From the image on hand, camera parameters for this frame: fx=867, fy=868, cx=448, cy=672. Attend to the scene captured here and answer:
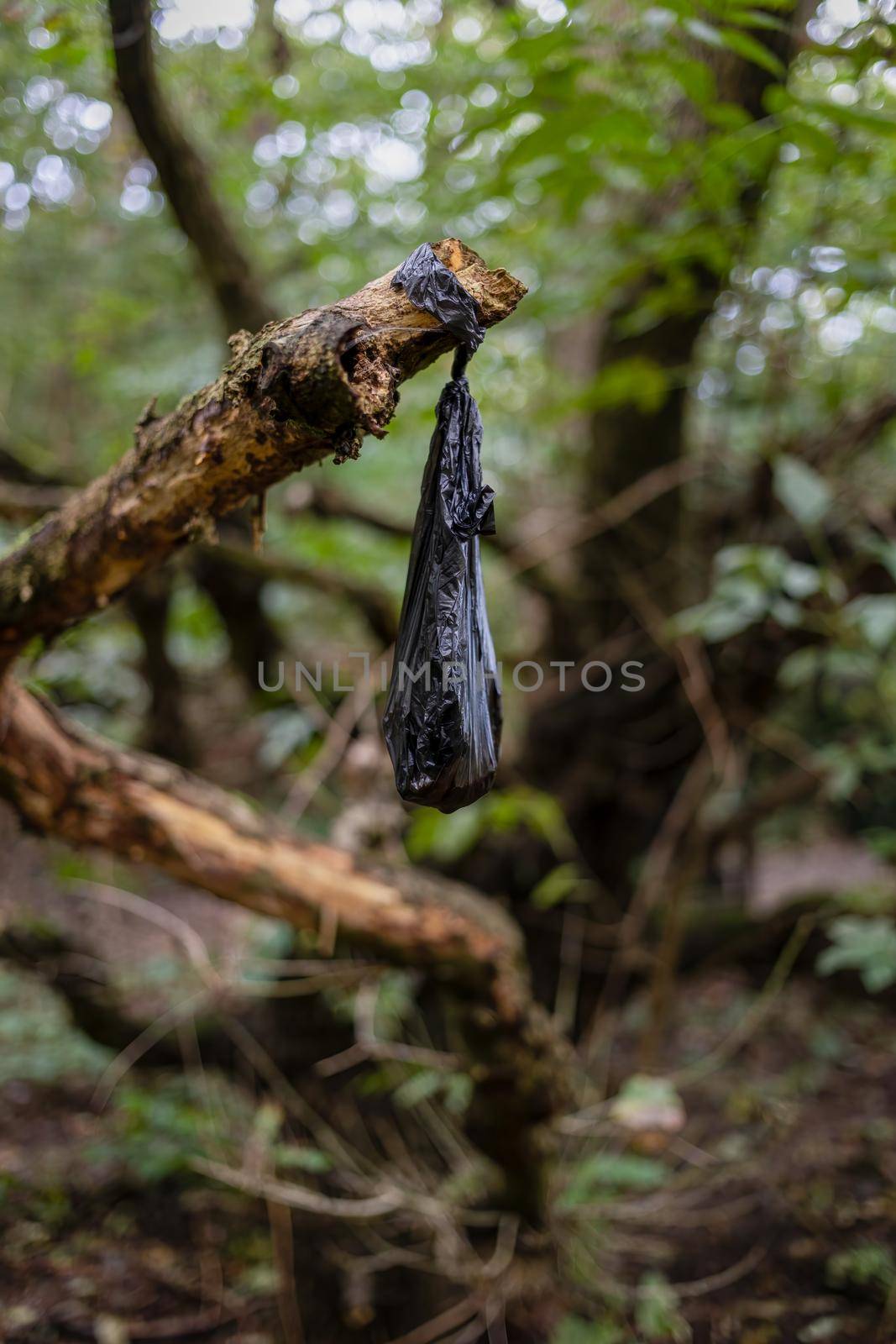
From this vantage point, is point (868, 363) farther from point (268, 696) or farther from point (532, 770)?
point (268, 696)

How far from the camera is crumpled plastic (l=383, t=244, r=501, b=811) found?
4.17 ft

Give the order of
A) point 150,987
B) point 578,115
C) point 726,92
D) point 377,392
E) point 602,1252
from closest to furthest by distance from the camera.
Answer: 1. point 377,392
2. point 578,115
3. point 726,92
4. point 602,1252
5. point 150,987

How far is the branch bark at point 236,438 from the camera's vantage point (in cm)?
109

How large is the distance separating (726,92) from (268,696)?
2.67 meters

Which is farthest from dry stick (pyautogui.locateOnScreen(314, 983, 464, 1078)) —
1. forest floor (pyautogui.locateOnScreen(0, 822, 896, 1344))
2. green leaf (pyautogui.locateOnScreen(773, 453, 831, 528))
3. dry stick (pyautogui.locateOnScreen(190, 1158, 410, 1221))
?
green leaf (pyautogui.locateOnScreen(773, 453, 831, 528))

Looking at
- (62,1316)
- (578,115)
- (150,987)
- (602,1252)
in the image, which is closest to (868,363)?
(578,115)

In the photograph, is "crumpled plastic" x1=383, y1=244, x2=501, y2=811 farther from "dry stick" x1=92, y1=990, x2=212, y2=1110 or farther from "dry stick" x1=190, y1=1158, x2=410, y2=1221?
"dry stick" x1=92, y1=990, x2=212, y2=1110

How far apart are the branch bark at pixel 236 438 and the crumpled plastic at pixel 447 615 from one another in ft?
0.41

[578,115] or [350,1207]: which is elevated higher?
[578,115]

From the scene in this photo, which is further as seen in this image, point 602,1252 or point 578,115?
point 602,1252

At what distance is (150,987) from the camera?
14.0ft

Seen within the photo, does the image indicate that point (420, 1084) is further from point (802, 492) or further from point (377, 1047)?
point (802, 492)

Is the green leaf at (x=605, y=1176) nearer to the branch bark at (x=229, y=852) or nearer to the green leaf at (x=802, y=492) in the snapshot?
the branch bark at (x=229, y=852)

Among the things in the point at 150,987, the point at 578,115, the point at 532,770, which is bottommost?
the point at 150,987
